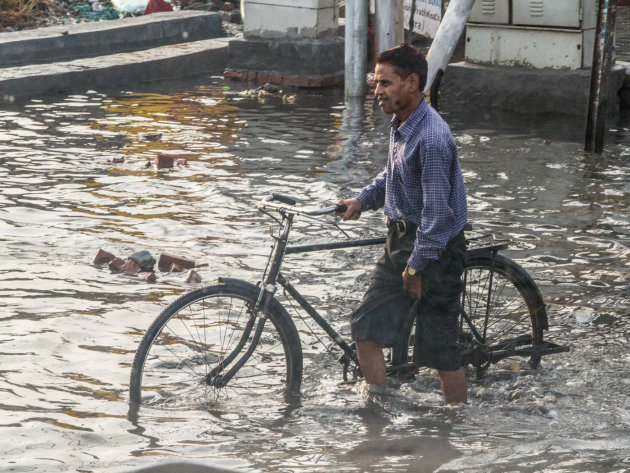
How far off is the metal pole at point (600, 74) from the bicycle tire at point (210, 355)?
549 centimetres

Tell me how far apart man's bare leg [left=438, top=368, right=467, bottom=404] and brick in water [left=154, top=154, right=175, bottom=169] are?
543 centimetres

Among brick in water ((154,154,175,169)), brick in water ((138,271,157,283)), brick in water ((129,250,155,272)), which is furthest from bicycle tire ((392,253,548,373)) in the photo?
brick in water ((154,154,175,169))

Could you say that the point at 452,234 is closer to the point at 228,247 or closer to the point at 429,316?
the point at 429,316

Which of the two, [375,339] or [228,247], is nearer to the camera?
[375,339]

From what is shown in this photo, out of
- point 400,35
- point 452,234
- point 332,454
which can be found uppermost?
point 400,35

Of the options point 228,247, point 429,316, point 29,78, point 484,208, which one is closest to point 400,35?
point 29,78

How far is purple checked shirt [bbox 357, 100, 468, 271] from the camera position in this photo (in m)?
4.23

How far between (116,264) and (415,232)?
2.82 metres

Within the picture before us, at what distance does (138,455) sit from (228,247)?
3.17 meters

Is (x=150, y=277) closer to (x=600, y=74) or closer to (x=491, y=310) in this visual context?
(x=491, y=310)

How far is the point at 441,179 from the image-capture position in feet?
13.9

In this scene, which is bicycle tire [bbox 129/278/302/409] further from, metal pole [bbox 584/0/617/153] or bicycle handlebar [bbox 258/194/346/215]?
metal pole [bbox 584/0/617/153]

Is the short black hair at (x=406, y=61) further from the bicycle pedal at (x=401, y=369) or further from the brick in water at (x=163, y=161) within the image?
the brick in water at (x=163, y=161)

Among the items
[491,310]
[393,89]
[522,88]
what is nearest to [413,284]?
[393,89]
